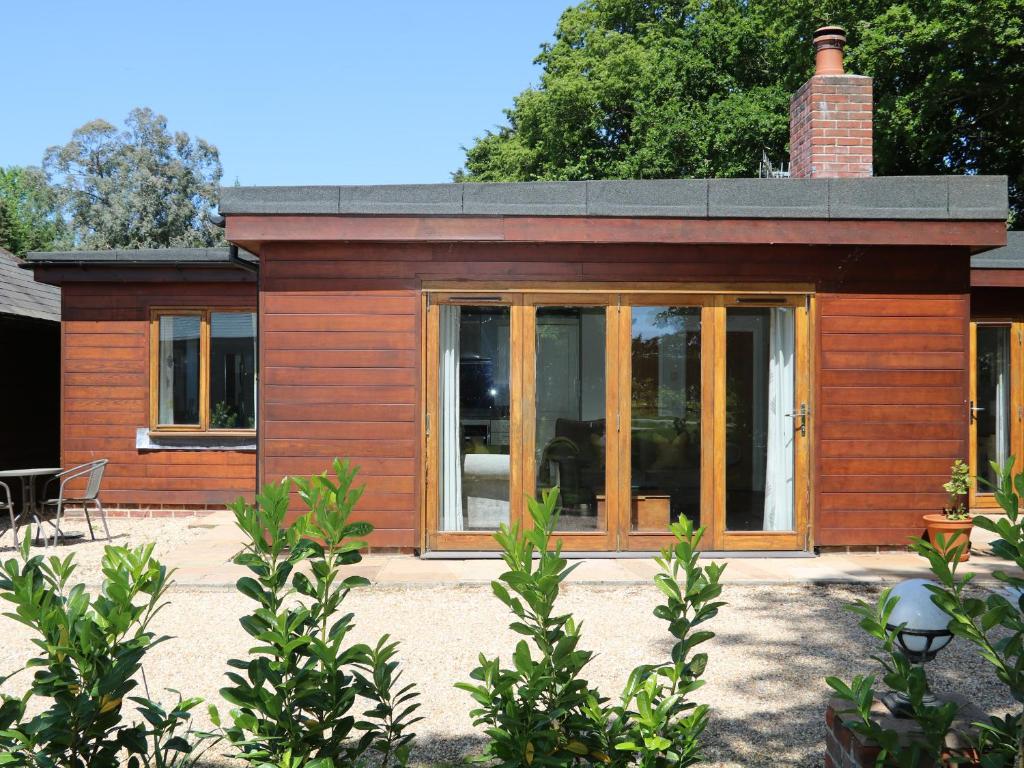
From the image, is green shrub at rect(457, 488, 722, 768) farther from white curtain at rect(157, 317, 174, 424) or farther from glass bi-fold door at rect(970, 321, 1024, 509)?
white curtain at rect(157, 317, 174, 424)

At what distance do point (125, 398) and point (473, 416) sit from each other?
5.18 meters

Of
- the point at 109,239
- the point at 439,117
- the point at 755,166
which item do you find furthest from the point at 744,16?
the point at 109,239

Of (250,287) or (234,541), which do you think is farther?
(250,287)

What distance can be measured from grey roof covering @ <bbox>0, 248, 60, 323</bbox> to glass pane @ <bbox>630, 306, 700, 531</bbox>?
299 inches

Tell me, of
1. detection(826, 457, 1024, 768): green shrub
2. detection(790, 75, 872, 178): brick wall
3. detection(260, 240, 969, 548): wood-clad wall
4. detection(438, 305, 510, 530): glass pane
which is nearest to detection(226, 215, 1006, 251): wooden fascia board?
detection(260, 240, 969, 548): wood-clad wall

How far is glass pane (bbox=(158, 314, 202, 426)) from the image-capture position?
33.9ft

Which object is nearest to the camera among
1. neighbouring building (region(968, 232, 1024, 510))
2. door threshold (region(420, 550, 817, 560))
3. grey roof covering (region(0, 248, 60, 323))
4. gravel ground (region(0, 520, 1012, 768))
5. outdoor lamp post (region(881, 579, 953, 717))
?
outdoor lamp post (region(881, 579, 953, 717))

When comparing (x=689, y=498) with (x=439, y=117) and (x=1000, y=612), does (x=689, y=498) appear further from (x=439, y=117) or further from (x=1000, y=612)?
(x=439, y=117)

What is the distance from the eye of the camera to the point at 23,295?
461 inches

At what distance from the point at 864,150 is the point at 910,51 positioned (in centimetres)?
1329

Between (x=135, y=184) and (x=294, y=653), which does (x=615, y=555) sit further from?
(x=135, y=184)

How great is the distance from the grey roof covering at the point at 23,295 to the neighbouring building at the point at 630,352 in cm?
554

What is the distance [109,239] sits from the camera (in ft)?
138

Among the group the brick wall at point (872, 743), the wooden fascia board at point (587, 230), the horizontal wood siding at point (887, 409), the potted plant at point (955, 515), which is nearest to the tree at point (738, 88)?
the horizontal wood siding at point (887, 409)
